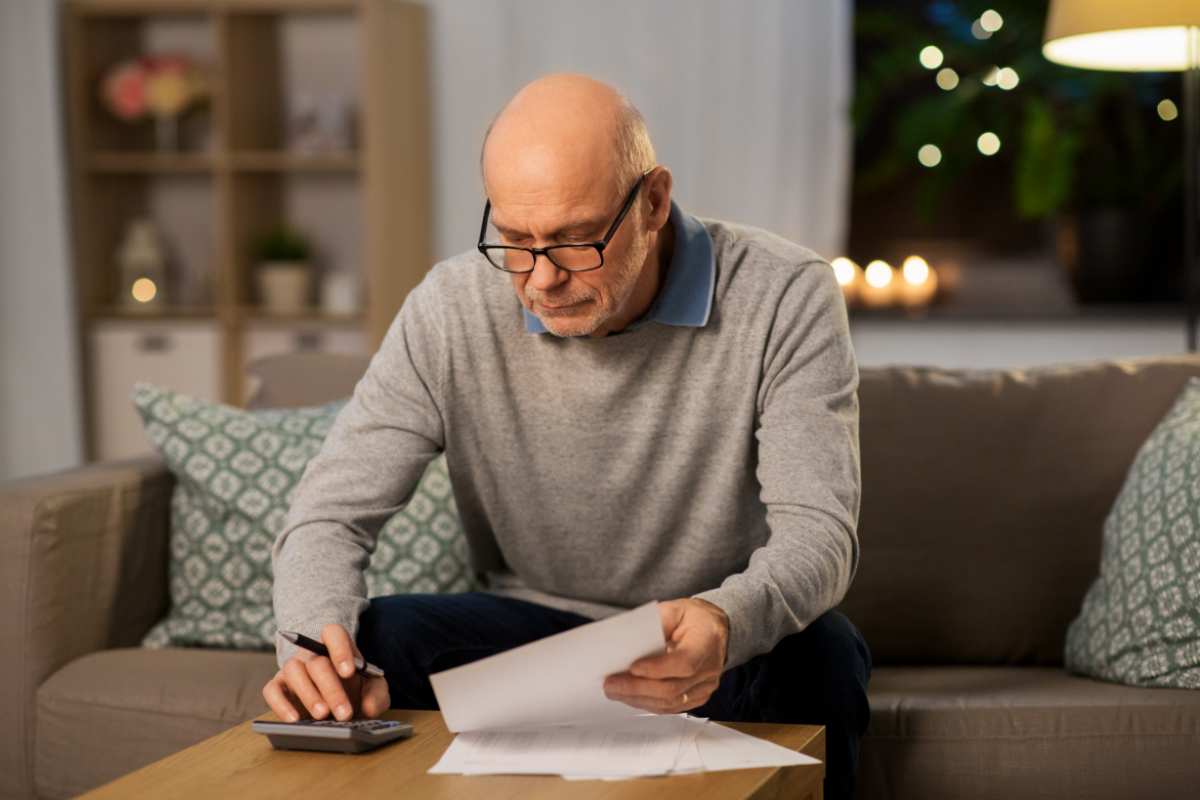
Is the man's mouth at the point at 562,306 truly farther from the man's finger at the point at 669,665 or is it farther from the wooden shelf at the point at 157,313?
the wooden shelf at the point at 157,313

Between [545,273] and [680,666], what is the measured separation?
0.45 meters

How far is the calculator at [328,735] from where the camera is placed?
4.02 feet

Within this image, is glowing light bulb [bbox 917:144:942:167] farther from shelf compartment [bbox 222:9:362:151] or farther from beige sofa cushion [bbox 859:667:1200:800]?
beige sofa cushion [bbox 859:667:1200:800]

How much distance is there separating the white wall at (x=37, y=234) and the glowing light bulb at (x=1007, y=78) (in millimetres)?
2592

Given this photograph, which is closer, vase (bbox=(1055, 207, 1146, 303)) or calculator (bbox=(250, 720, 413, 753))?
calculator (bbox=(250, 720, 413, 753))

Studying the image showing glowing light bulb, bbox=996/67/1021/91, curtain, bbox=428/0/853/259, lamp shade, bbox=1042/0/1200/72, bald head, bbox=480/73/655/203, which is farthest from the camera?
curtain, bbox=428/0/853/259

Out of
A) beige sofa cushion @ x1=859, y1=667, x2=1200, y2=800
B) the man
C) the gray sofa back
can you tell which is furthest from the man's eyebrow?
the gray sofa back

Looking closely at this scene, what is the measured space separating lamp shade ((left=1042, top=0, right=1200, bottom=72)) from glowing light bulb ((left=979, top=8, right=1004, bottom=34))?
118 centimetres

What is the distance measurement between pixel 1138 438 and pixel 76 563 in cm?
149

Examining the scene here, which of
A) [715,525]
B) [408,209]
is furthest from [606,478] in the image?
[408,209]

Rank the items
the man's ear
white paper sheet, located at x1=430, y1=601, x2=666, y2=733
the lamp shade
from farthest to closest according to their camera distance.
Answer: the lamp shade → the man's ear → white paper sheet, located at x1=430, y1=601, x2=666, y2=733

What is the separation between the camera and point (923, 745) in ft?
5.61

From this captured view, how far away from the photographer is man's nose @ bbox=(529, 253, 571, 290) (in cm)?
144

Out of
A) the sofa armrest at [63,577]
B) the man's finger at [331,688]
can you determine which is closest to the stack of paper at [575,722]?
the man's finger at [331,688]
